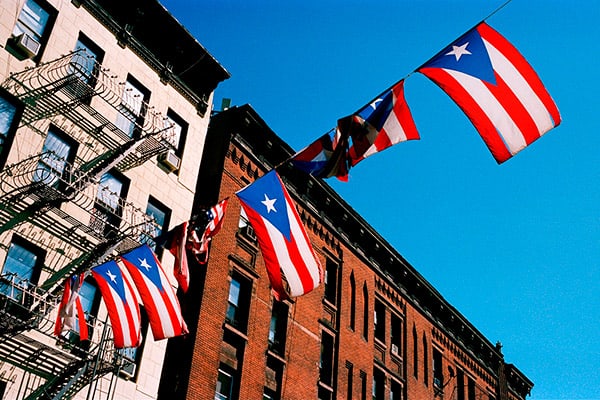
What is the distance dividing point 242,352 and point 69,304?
938 centimetres

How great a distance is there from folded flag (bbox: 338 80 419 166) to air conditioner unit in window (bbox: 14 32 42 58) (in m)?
11.1

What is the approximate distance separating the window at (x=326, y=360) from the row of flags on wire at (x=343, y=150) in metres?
13.7

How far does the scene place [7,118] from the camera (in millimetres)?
18562

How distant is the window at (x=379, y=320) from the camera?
34.8m

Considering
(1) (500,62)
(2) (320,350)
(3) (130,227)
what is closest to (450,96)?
(1) (500,62)

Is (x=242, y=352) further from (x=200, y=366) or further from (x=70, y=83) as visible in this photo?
(x=70, y=83)

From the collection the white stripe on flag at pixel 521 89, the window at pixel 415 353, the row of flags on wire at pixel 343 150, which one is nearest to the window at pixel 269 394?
the row of flags on wire at pixel 343 150

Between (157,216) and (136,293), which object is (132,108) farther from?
(136,293)

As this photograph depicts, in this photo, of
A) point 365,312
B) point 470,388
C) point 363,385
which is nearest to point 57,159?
point 363,385

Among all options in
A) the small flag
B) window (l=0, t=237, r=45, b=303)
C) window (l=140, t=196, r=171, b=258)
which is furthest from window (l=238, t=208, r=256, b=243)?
window (l=0, t=237, r=45, b=303)

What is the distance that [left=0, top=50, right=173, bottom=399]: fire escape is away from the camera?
17.1 m

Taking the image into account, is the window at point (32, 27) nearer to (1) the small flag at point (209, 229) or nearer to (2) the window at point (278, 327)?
(1) the small flag at point (209, 229)

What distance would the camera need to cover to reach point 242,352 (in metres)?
24.4

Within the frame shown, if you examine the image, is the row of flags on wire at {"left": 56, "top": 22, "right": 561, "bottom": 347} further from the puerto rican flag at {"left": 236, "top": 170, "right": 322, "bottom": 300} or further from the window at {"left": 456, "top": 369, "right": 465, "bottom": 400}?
the window at {"left": 456, "top": 369, "right": 465, "bottom": 400}
